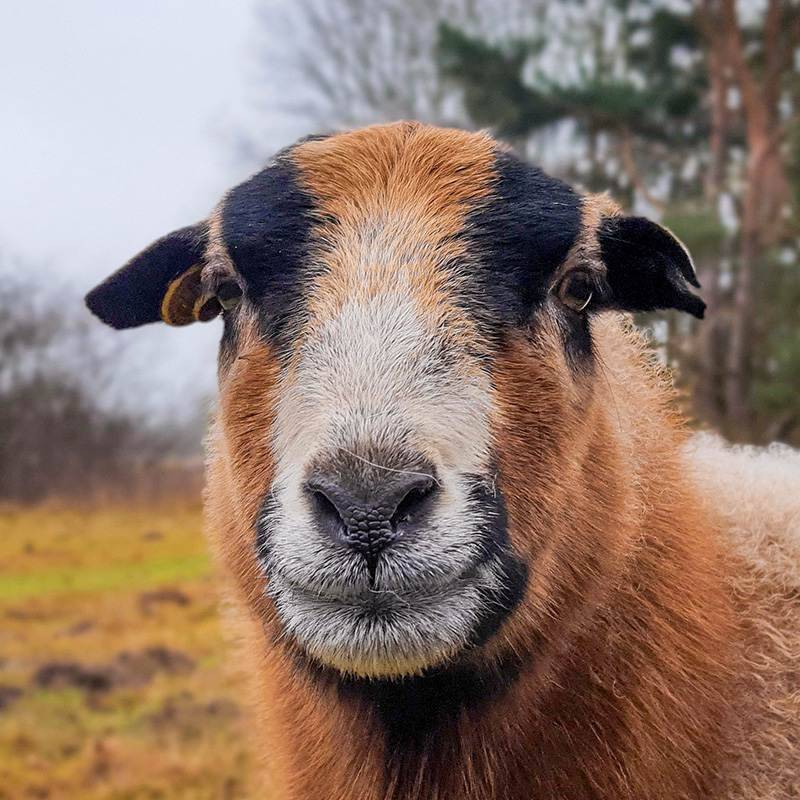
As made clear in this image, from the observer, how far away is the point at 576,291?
2.52 metres

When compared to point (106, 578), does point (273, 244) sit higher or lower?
higher

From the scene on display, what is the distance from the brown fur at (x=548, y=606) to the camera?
2.26m

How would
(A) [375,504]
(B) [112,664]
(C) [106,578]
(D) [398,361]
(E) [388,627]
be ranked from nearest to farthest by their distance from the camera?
(A) [375,504] < (E) [388,627] < (D) [398,361] < (B) [112,664] < (C) [106,578]

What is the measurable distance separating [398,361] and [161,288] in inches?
52.3

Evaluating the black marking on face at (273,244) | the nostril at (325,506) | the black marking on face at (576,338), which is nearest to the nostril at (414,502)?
the nostril at (325,506)

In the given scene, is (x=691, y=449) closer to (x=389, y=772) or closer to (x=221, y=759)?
(x=389, y=772)

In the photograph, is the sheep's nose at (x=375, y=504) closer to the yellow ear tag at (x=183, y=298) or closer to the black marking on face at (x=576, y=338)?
the black marking on face at (x=576, y=338)

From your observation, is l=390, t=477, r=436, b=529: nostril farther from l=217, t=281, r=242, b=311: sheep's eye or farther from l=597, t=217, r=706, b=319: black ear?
l=597, t=217, r=706, b=319: black ear

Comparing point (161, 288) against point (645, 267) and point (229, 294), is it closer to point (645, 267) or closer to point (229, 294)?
point (229, 294)

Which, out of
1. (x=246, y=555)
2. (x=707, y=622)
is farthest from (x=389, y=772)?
(x=707, y=622)

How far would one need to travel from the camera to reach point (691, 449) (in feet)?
11.0

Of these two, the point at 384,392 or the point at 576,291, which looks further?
the point at 576,291

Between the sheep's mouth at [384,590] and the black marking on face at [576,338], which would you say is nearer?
the sheep's mouth at [384,590]

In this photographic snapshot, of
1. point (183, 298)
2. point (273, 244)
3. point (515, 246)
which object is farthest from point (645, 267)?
point (183, 298)
